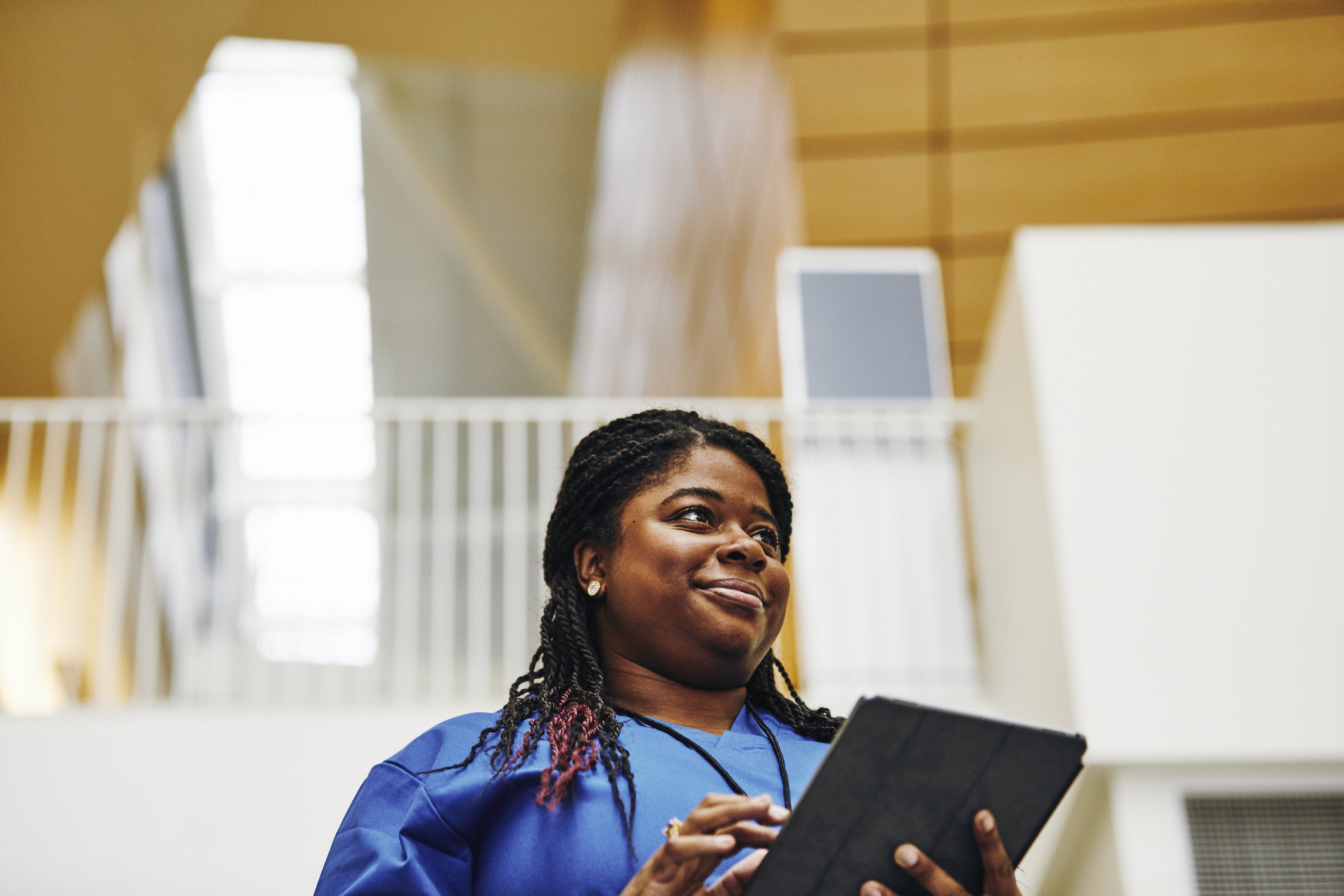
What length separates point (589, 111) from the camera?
27.8ft

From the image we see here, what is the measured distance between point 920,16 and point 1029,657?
2.48m

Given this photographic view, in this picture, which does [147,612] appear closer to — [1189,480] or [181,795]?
[181,795]

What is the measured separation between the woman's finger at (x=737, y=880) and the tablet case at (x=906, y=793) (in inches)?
0.5

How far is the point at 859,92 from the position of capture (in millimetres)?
4930

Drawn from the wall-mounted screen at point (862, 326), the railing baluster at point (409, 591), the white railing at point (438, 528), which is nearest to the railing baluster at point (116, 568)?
the white railing at point (438, 528)

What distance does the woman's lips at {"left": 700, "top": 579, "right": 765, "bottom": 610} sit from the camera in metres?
1.38

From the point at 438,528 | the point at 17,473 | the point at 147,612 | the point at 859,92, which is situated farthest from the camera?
the point at 147,612

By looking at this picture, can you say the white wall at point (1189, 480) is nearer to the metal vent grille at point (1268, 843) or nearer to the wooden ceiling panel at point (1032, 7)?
the metal vent grille at point (1268, 843)

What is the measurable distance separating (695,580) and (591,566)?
7.6 inches

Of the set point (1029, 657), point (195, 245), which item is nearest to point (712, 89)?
point (1029, 657)

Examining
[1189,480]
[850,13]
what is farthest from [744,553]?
[850,13]

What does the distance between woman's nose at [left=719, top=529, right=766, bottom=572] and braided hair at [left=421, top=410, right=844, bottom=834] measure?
0.53 feet

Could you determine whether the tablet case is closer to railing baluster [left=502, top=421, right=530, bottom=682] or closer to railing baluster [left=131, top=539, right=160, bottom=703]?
railing baluster [left=502, top=421, right=530, bottom=682]

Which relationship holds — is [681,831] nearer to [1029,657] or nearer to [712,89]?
[1029,657]
